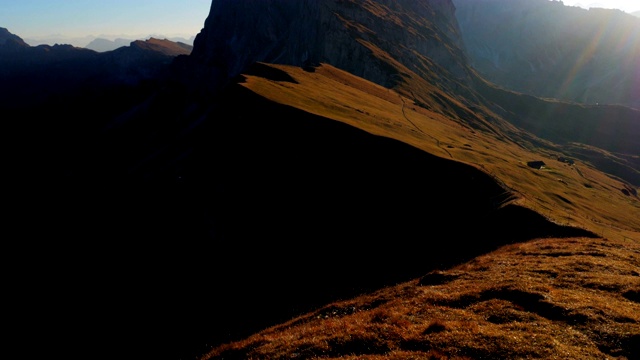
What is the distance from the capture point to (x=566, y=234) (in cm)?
3916

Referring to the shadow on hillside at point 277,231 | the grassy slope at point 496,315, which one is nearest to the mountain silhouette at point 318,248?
the grassy slope at point 496,315

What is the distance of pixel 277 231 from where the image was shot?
5625cm

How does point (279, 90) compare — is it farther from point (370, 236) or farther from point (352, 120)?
point (370, 236)

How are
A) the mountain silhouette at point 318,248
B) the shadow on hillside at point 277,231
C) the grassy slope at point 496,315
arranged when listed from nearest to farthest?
1. the grassy slope at point 496,315
2. the mountain silhouette at point 318,248
3. the shadow on hillside at point 277,231

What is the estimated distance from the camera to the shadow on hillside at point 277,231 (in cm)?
4028

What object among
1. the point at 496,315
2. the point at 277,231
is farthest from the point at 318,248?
the point at 496,315

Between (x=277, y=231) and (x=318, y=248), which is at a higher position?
(x=318, y=248)

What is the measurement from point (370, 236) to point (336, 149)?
17.8 metres

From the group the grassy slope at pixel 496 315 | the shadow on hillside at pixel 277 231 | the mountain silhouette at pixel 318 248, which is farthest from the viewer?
the shadow on hillside at pixel 277 231

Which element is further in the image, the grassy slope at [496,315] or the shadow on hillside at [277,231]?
the shadow on hillside at [277,231]

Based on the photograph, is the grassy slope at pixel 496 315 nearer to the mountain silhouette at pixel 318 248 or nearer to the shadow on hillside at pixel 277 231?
the mountain silhouette at pixel 318 248

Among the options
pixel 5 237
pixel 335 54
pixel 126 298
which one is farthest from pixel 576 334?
pixel 335 54

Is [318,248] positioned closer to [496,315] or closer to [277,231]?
[277,231]

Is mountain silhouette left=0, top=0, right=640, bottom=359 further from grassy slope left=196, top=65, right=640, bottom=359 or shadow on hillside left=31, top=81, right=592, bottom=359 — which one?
shadow on hillside left=31, top=81, right=592, bottom=359
